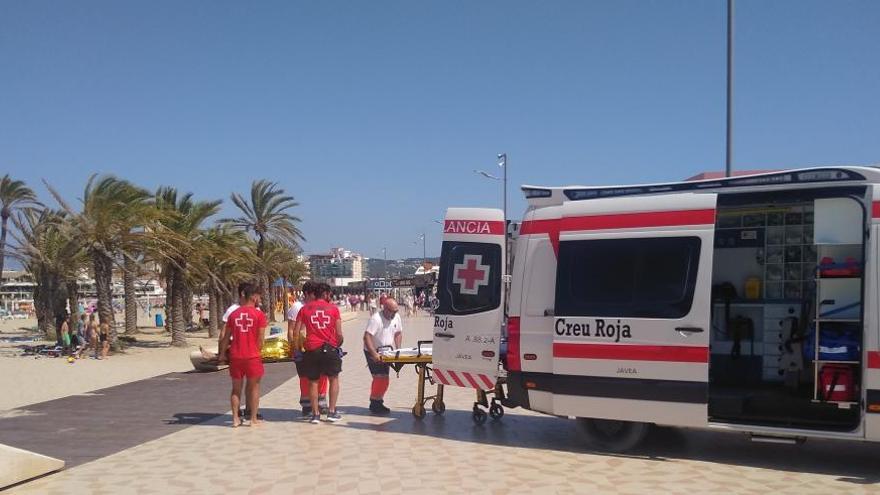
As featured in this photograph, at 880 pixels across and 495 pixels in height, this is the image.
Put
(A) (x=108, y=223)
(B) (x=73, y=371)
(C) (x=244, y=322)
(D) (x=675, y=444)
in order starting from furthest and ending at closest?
(A) (x=108, y=223) < (B) (x=73, y=371) < (C) (x=244, y=322) < (D) (x=675, y=444)

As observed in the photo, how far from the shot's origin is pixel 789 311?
31.8 ft

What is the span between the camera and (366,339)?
1073cm

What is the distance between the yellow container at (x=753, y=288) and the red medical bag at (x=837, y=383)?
261cm

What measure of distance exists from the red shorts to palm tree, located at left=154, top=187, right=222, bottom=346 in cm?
1492

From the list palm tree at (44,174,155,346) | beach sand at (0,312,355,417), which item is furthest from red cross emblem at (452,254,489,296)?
palm tree at (44,174,155,346)

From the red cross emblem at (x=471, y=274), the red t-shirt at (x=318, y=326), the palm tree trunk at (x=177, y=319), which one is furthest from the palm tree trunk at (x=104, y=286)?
the red cross emblem at (x=471, y=274)

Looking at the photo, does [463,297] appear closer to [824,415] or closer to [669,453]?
[669,453]

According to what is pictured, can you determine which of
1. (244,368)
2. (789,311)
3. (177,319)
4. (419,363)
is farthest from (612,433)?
(177,319)

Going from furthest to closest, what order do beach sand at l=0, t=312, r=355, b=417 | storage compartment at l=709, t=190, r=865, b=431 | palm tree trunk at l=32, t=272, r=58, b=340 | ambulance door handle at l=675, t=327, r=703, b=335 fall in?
palm tree trunk at l=32, t=272, r=58, b=340, beach sand at l=0, t=312, r=355, b=417, ambulance door handle at l=675, t=327, r=703, b=335, storage compartment at l=709, t=190, r=865, b=431

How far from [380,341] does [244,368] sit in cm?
202

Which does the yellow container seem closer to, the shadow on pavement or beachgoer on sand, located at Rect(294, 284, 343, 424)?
the shadow on pavement

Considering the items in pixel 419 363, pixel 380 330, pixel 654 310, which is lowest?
pixel 419 363

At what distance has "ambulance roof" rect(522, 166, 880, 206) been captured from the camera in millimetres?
7273

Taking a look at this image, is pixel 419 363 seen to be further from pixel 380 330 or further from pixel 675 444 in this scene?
pixel 675 444
